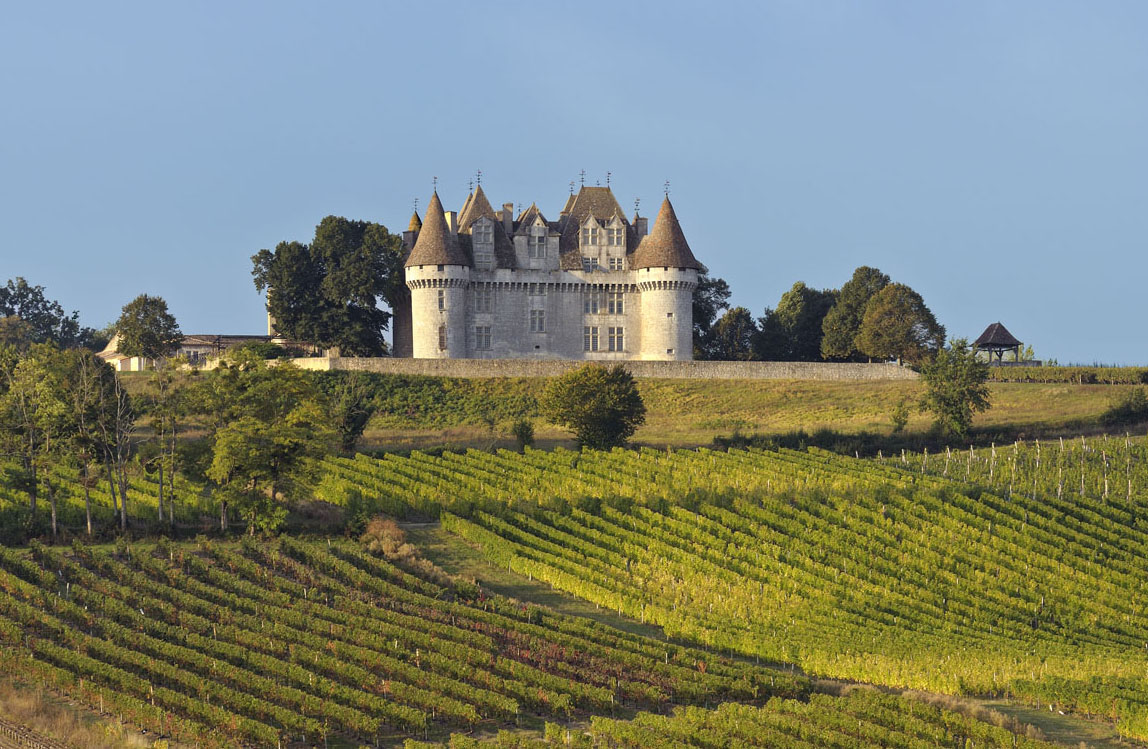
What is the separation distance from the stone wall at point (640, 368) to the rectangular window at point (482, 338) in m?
2.76

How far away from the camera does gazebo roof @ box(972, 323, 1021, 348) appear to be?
274 ft

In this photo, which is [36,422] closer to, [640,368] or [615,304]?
[640,368]

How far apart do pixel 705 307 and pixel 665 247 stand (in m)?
9.79

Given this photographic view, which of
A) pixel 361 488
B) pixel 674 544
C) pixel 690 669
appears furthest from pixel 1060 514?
pixel 361 488

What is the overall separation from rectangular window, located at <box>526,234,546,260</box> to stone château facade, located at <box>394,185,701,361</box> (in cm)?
6

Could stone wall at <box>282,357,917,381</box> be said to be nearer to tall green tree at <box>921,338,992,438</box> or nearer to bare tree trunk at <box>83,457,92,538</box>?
tall green tree at <box>921,338,992,438</box>

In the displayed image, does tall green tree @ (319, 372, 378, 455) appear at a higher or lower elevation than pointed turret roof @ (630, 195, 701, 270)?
lower

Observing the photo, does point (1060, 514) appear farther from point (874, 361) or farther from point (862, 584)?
point (874, 361)

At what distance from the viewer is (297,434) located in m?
43.1

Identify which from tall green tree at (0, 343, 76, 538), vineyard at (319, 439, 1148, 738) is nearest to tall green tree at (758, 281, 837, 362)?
vineyard at (319, 439, 1148, 738)

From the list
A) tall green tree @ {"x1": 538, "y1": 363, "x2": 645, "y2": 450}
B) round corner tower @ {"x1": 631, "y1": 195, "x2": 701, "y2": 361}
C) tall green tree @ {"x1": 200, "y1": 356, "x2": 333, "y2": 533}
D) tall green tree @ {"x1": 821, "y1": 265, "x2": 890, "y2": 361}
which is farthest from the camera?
tall green tree @ {"x1": 821, "y1": 265, "x2": 890, "y2": 361}

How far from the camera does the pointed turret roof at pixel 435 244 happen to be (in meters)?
78.4

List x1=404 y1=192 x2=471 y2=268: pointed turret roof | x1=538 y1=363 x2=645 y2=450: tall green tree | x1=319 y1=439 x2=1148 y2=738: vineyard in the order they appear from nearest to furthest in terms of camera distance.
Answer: x1=319 y1=439 x2=1148 y2=738: vineyard, x1=538 y1=363 x2=645 y2=450: tall green tree, x1=404 y1=192 x2=471 y2=268: pointed turret roof

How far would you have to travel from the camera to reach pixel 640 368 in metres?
77.1
